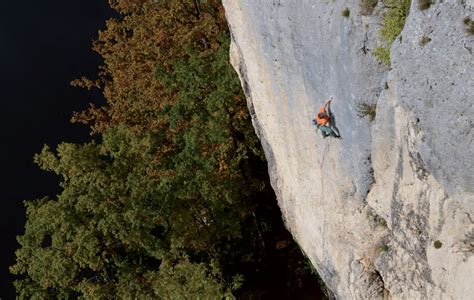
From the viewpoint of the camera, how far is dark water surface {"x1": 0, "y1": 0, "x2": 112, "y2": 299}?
37406mm

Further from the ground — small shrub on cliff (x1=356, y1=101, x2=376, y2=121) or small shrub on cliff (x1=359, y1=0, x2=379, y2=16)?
small shrub on cliff (x1=359, y1=0, x2=379, y2=16)

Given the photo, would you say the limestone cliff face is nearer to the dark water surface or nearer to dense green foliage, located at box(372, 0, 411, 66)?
dense green foliage, located at box(372, 0, 411, 66)

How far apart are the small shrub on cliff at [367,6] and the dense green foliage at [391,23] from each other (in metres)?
0.22

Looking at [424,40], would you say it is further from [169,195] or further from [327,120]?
[169,195]

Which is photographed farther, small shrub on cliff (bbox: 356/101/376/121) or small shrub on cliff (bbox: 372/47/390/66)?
small shrub on cliff (bbox: 356/101/376/121)

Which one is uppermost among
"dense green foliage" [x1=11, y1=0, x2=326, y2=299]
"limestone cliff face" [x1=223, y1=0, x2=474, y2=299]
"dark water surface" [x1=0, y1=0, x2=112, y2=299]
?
"dark water surface" [x1=0, y1=0, x2=112, y2=299]

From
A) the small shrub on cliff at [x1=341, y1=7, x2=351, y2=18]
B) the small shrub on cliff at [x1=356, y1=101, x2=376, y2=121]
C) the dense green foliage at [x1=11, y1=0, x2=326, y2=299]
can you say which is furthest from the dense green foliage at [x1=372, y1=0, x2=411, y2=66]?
the dense green foliage at [x1=11, y1=0, x2=326, y2=299]

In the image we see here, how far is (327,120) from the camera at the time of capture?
13.5 m

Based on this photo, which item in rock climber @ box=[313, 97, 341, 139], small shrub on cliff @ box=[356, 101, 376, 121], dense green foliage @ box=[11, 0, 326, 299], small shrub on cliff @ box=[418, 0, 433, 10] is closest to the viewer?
small shrub on cliff @ box=[418, 0, 433, 10]

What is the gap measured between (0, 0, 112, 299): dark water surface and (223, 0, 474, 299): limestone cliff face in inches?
923

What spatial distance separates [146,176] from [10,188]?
1743 cm

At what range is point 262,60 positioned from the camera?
54.9 ft

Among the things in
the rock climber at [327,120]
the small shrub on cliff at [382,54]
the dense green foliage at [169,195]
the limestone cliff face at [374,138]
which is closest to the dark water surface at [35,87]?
the dense green foliage at [169,195]

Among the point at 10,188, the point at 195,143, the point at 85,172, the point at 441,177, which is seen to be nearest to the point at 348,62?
the point at 441,177
